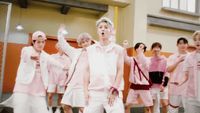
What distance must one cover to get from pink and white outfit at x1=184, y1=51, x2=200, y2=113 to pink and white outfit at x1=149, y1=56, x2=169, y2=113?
1.48 meters

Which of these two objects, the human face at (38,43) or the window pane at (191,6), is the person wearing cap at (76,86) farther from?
the window pane at (191,6)

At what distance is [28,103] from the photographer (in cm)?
354

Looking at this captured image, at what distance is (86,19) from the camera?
9.70 m

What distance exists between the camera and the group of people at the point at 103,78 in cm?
264

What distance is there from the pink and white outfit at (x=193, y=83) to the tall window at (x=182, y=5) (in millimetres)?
6538

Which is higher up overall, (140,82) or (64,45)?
(64,45)

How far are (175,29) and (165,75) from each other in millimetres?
5076

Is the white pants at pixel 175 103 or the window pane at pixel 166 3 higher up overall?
the window pane at pixel 166 3

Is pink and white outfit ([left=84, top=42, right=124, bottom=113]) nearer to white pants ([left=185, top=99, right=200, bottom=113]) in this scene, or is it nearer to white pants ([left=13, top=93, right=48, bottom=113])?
white pants ([left=13, top=93, right=48, bottom=113])

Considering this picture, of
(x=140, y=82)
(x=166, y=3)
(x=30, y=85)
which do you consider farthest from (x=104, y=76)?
(x=166, y=3)

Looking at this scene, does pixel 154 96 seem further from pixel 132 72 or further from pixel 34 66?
pixel 34 66

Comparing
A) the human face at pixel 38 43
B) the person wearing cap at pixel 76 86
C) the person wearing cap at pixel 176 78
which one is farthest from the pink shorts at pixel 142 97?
the human face at pixel 38 43

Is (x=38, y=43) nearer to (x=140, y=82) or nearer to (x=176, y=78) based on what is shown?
(x=140, y=82)

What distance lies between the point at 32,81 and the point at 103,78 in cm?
136
